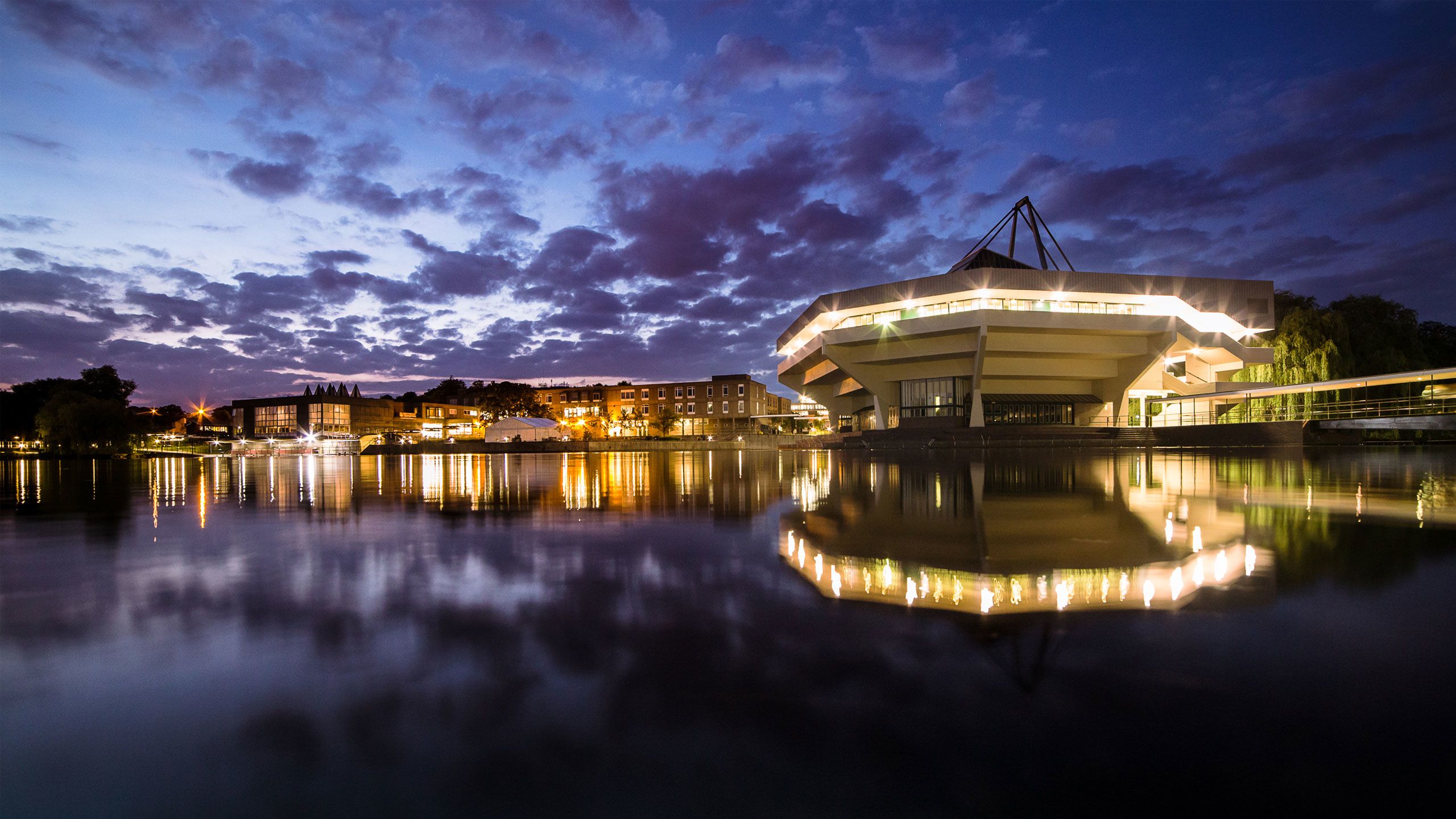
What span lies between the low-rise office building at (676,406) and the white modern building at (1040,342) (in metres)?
46.2

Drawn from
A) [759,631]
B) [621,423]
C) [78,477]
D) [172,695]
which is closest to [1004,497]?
[759,631]

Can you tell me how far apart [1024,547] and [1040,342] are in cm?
4603

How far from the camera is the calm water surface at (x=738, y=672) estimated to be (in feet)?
7.02

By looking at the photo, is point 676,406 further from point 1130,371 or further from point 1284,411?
point 1284,411

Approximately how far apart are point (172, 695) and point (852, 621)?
3304mm

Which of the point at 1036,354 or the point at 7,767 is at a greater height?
the point at 1036,354

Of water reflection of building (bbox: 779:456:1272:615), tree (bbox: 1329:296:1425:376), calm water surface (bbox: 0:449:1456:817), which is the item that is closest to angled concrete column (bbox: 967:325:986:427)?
tree (bbox: 1329:296:1425:376)

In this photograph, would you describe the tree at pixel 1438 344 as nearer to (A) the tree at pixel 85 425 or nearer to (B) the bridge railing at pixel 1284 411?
(B) the bridge railing at pixel 1284 411

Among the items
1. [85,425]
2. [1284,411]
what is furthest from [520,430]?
[1284,411]

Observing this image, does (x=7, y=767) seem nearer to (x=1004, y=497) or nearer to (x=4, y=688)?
(x=4, y=688)

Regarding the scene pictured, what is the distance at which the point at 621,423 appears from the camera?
337 ft

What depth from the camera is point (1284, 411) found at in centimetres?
3884

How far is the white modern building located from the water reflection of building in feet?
121

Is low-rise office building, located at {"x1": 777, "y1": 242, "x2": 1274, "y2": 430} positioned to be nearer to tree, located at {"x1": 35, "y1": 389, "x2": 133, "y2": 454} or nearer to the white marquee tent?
the white marquee tent
